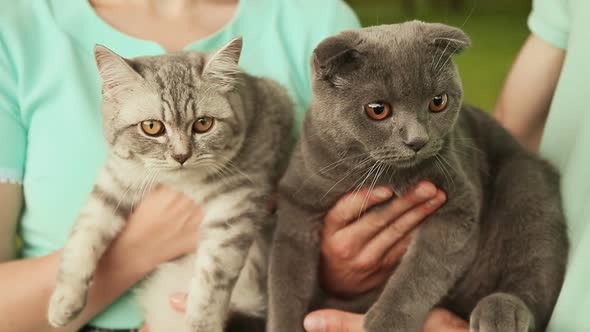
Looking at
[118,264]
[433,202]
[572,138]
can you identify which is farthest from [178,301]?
[572,138]

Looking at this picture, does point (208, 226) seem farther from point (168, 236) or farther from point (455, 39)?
point (455, 39)

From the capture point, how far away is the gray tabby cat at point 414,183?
1.11 metres

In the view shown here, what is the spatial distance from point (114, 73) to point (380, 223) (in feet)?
2.23

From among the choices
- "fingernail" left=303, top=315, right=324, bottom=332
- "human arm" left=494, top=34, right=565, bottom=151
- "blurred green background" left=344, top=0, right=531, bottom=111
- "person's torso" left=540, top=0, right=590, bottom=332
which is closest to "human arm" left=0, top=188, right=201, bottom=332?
"fingernail" left=303, top=315, right=324, bottom=332

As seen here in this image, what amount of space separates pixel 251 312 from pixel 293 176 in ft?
1.22

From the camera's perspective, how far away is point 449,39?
3.63ft

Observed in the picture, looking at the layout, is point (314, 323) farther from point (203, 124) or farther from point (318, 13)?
point (318, 13)

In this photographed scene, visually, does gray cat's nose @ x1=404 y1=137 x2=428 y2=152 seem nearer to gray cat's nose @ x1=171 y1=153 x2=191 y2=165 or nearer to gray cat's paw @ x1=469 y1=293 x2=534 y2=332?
gray cat's paw @ x1=469 y1=293 x2=534 y2=332

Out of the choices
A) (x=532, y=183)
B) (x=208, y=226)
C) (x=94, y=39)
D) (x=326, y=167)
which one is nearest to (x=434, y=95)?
(x=326, y=167)

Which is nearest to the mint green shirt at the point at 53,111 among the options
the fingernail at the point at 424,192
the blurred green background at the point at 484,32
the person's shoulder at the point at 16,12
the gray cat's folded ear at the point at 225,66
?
the person's shoulder at the point at 16,12

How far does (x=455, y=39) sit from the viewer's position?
1105 millimetres

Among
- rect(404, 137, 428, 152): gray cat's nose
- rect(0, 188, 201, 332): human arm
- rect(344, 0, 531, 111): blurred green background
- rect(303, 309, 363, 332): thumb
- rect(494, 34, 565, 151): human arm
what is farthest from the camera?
rect(344, 0, 531, 111): blurred green background

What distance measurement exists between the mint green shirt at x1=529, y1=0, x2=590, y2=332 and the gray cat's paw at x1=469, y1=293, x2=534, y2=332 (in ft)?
0.23

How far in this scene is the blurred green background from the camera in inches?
133
